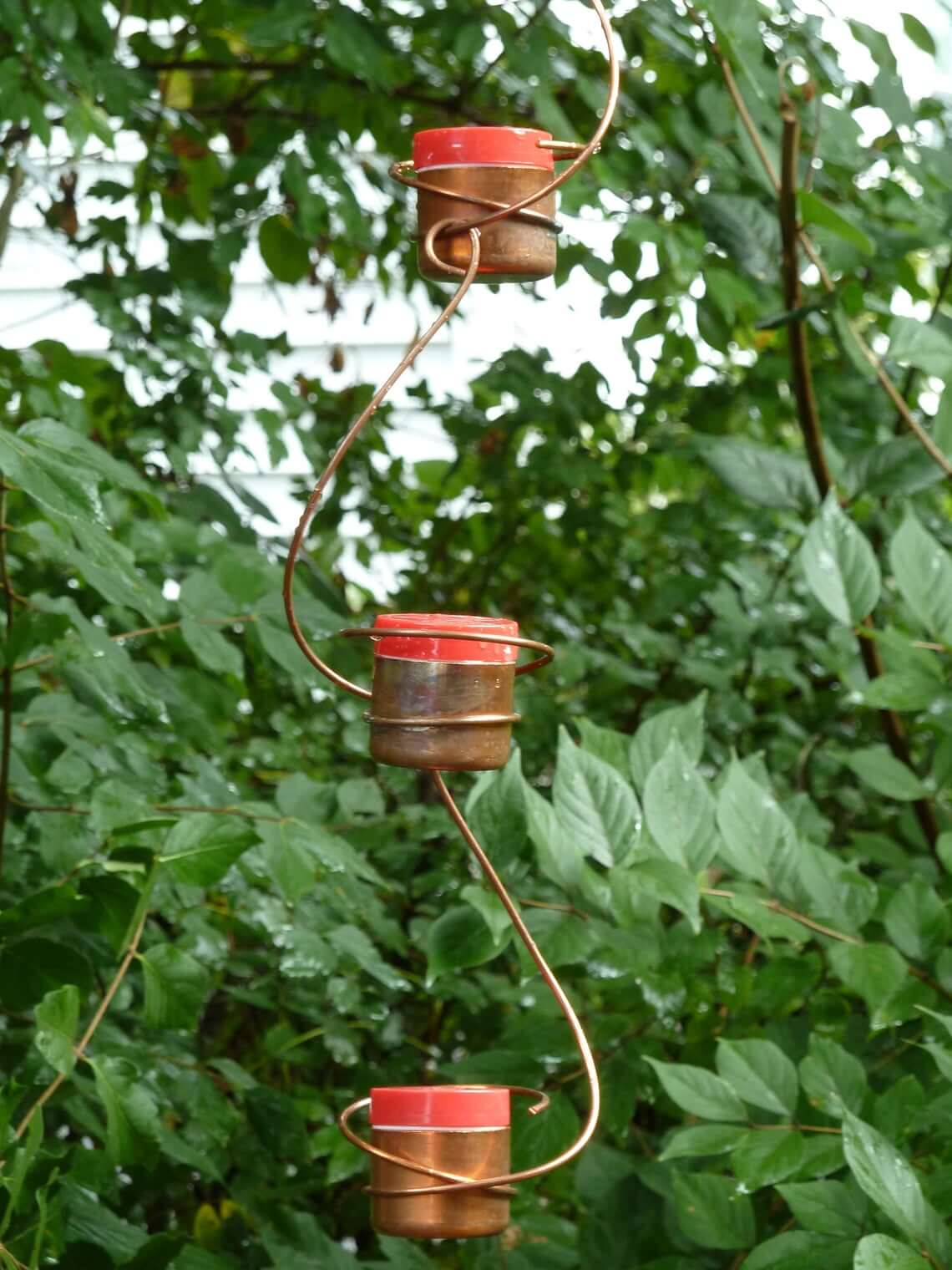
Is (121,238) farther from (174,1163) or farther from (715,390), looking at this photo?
(174,1163)

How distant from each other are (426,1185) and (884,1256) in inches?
8.8

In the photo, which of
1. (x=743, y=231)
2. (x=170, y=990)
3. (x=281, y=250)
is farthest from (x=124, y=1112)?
(x=281, y=250)

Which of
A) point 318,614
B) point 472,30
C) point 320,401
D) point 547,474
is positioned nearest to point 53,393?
point 318,614

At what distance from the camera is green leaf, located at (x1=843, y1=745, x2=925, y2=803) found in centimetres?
108

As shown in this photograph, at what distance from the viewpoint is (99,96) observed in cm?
149

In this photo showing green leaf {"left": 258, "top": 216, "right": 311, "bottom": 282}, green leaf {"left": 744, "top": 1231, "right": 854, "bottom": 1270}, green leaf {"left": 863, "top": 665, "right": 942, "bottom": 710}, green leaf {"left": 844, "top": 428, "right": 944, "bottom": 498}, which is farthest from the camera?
green leaf {"left": 258, "top": 216, "right": 311, "bottom": 282}

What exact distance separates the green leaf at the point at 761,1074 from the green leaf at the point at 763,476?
1.91 ft

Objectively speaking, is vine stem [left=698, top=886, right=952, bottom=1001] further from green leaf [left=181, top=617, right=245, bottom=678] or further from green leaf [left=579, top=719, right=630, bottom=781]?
green leaf [left=181, top=617, right=245, bottom=678]

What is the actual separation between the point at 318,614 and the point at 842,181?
1031mm

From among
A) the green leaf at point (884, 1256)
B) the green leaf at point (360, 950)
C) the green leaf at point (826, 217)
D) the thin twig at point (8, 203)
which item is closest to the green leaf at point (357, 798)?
the green leaf at point (360, 950)

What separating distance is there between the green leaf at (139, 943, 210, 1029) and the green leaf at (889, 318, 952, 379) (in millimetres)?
601

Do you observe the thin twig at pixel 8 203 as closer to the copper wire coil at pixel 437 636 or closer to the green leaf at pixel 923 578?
the green leaf at pixel 923 578

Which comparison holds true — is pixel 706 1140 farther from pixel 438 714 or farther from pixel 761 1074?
pixel 438 714

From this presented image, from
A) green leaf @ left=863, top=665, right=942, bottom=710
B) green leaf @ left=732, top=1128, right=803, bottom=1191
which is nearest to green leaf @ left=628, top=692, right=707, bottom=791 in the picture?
green leaf @ left=863, top=665, right=942, bottom=710
